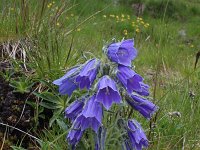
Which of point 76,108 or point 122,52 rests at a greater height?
point 122,52

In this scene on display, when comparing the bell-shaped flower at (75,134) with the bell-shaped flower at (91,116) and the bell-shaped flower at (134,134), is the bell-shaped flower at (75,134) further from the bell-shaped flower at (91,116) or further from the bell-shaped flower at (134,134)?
the bell-shaped flower at (134,134)

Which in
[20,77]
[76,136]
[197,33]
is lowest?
[197,33]

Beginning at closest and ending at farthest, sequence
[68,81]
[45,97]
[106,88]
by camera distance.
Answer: [106,88] < [68,81] < [45,97]

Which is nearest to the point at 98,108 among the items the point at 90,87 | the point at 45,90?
the point at 90,87

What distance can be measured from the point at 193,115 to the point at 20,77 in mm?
1302

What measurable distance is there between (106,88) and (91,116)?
0.14 m

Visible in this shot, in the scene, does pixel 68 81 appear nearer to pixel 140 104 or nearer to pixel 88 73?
pixel 88 73

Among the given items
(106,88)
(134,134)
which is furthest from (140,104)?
(106,88)

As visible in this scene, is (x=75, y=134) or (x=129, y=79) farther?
(x=75, y=134)

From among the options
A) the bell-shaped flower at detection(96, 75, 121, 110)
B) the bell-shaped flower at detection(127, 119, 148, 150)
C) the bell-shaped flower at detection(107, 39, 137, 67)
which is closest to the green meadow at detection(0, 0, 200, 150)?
the bell-shaped flower at detection(127, 119, 148, 150)

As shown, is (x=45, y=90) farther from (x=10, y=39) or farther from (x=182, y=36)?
(x=182, y=36)

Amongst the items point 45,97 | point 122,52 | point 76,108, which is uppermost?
point 122,52

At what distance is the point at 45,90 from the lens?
356 centimetres

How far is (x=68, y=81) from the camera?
2252mm
